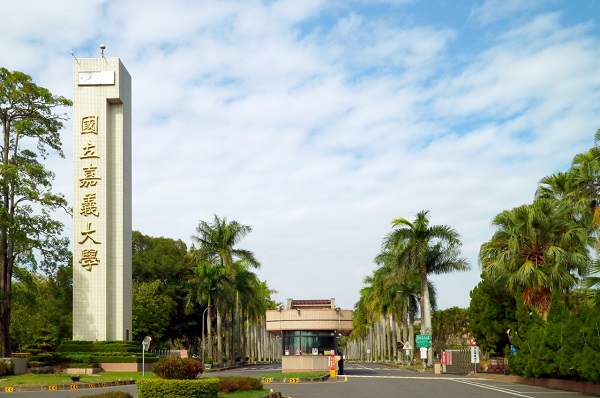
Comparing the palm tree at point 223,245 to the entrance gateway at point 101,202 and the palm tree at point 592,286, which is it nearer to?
the entrance gateway at point 101,202

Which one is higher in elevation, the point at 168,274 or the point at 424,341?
the point at 168,274

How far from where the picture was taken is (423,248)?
56.3 meters

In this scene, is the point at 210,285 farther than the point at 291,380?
Yes

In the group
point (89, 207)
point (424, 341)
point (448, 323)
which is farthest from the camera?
point (448, 323)

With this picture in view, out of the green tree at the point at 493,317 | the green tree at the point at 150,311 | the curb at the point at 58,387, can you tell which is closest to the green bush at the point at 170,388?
the curb at the point at 58,387

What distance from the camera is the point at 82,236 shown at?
48875 millimetres

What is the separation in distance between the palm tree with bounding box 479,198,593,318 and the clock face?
29525 millimetres

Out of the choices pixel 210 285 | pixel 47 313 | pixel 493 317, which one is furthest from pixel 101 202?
pixel 493 317

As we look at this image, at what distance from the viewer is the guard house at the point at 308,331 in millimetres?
52162

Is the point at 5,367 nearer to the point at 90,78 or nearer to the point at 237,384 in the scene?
the point at 237,384

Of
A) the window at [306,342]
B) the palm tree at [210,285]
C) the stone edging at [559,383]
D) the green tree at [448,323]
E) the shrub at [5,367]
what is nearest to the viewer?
the stone edging at [559,383]

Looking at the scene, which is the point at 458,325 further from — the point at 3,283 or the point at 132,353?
the point at 3,283

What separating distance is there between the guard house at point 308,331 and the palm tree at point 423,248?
6483 mm

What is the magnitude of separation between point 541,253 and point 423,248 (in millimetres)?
19239
